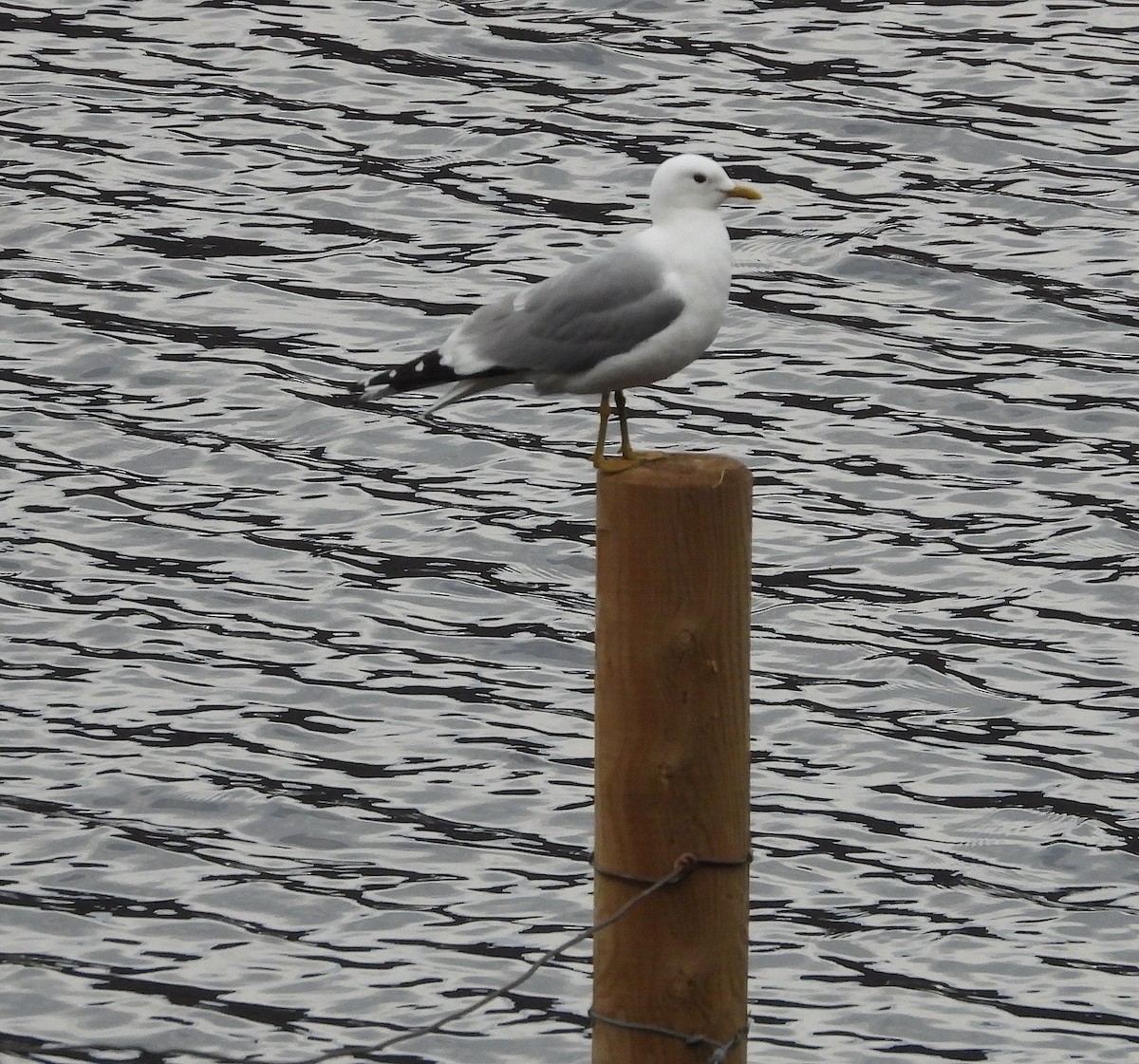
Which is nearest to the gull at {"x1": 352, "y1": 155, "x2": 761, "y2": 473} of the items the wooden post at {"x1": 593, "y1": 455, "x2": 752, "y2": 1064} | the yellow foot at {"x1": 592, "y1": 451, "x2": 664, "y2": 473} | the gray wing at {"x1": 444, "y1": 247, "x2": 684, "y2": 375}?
the gray wing at {"x1": 444, "y1": 247, "x2": 684, "y2": 375}

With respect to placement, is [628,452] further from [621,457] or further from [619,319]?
[619,319]

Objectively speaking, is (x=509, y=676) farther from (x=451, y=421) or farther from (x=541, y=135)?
(x=541, y=135)

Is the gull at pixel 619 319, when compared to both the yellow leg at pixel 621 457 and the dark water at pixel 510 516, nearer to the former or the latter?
the yellow leg at pixel 621 457

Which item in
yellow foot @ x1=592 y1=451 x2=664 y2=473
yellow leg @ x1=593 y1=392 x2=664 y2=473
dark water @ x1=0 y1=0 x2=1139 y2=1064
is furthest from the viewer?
dark water @ x1=0 y1=0 x2=1139 y2=1064

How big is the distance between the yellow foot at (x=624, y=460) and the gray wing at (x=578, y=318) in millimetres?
433

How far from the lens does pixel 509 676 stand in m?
10.5

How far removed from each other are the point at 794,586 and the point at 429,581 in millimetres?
1628

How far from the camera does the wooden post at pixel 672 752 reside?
5.65 m

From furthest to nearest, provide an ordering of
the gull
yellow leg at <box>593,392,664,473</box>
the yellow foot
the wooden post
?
the gull, yellow leg at <box>593,392,664,473</box>, the yellow foot, the wooden post

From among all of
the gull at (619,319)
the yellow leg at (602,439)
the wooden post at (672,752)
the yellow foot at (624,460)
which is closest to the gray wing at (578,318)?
the gull at (619,319)

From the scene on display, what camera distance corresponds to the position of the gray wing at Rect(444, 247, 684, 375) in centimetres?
698

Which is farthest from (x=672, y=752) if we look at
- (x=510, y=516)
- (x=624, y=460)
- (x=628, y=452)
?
(x=510, y=516)

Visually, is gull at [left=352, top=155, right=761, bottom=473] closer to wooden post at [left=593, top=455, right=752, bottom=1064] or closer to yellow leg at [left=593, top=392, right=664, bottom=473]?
yellow leg at [left=593, top=392, right=664, bottom=473]

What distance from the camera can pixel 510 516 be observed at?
12008 mm
